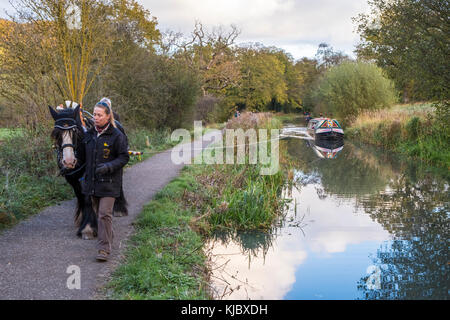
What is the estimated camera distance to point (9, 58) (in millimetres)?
10648

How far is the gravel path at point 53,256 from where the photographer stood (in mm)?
4199

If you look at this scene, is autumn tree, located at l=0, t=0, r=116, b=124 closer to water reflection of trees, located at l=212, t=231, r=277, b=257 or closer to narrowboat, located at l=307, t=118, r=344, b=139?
water reflection of trees, located at l=212, t=231, r=277, b=257

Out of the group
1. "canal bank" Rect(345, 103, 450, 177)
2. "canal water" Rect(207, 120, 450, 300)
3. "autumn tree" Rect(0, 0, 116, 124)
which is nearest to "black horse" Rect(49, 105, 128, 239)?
"canal water" Rect(207, 120, 450, 300)

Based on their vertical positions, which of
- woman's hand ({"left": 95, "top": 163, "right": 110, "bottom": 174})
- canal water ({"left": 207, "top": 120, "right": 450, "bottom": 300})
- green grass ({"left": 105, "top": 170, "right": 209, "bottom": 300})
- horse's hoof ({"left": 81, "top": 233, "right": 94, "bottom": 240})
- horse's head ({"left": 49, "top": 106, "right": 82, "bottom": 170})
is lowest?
canal water ({"left": 207, "top": 120, "right": 450, "bottom": 300})

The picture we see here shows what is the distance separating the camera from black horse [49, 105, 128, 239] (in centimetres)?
549

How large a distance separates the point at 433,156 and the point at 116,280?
15414 millimetres

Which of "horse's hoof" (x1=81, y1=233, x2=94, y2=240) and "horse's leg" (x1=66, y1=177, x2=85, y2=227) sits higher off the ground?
"horse's leg" (x1=66, y1=177, x2=85, y2=227)

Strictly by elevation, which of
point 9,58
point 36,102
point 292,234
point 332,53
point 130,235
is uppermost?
point 332,53

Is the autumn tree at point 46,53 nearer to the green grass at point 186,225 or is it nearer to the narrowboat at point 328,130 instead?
the green grass at point 186,225

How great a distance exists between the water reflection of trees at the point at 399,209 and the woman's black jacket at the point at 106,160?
3610 millimetres

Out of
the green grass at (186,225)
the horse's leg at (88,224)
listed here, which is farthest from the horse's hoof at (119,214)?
the horse's leg at (88,224)

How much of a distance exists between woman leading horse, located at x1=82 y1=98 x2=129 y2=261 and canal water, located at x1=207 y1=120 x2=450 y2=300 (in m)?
1.63

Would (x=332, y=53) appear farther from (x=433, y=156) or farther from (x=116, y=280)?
(x=116, y=280)

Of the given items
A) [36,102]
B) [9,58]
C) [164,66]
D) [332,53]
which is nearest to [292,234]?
[36,102]
